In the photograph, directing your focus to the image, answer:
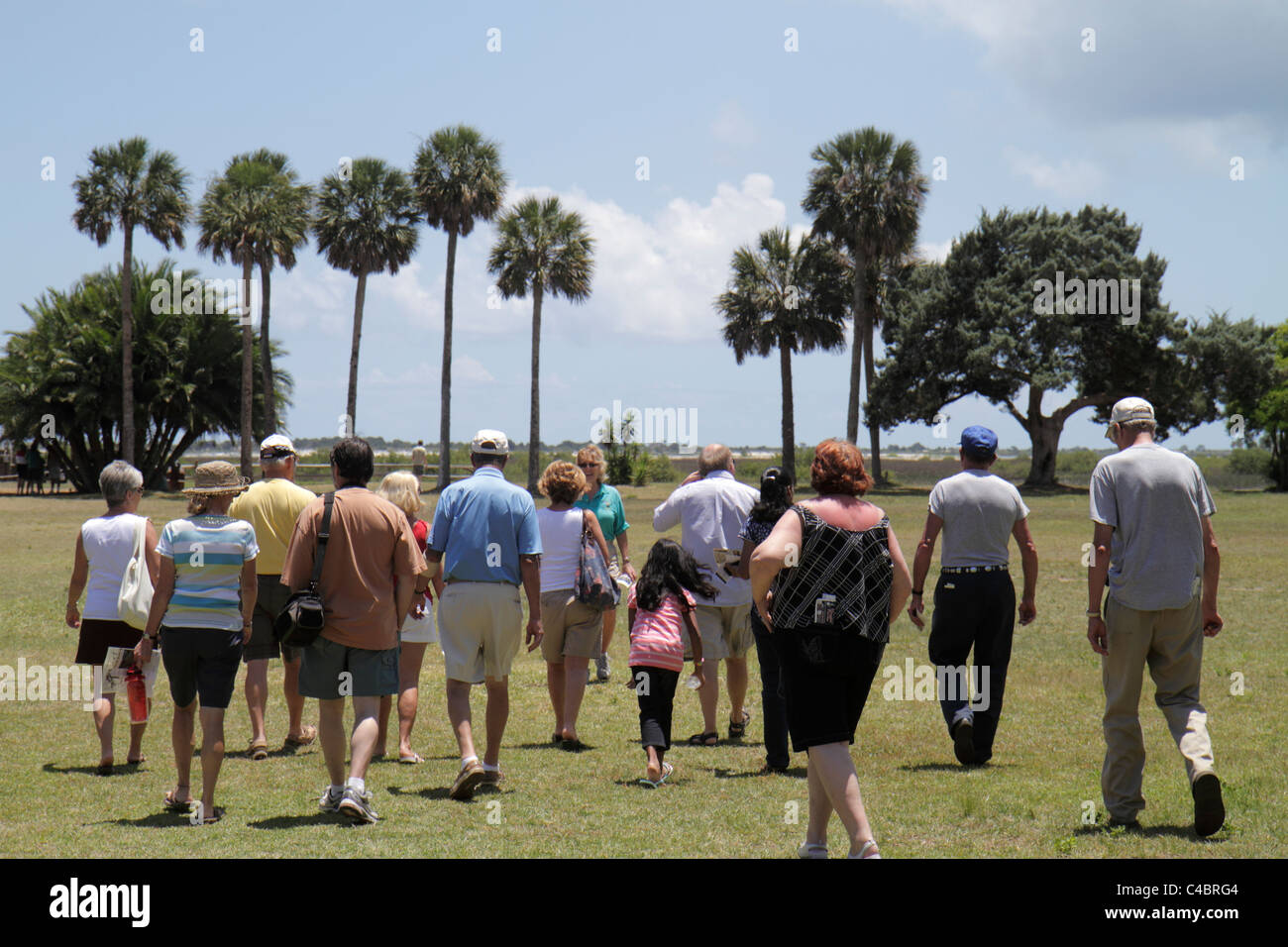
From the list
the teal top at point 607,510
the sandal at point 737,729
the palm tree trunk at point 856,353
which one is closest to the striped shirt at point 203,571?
the teal top at point 607,510

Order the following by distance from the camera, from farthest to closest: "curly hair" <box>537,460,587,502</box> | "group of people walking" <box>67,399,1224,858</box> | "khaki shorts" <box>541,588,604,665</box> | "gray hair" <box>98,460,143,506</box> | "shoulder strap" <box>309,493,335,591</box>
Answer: "khaki shorts" <box>541,588,604,665</box>
"curly hair" <box>537,460,587,502</box>
"gray hair" <box>98,460,143,506</box>
"shoulder strap" <box>309,493,335,591</box>
"group of people walking" <box>67,399,1224,858</box>

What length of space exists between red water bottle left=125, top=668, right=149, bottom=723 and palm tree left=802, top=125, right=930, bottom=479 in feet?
143

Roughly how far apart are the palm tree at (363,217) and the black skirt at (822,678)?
4983 centimetres

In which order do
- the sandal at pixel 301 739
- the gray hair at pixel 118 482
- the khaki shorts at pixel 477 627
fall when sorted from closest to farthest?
1. the khaki shorts at pixel 477 627
2. the gray hair at pixel 118 482
3. the sandal at pixel 301 739

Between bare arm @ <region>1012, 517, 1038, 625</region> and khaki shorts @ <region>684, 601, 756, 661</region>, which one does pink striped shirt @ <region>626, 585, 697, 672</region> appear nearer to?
khaki shorts @ <region>684, 601, 756, 661</region>

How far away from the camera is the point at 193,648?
613 cm

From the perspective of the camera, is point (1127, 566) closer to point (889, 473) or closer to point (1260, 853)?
point (1260, 853)

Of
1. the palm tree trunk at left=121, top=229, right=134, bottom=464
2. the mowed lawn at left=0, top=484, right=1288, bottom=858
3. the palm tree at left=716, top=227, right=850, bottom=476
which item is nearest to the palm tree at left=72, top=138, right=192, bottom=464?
the palm tree trunk at left=121, top=229, right=134, bottom=464

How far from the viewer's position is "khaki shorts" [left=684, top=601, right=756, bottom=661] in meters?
8.05

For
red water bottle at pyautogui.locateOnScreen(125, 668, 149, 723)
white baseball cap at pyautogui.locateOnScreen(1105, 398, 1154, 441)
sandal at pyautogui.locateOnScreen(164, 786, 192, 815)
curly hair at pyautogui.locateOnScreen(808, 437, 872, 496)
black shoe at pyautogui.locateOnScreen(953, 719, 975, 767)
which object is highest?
white baseball cap at pyautogui.locateOnScreen(1105, 398, 1154, 441)

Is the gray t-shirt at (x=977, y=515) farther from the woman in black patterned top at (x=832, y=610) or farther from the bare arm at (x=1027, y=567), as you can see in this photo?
the woman in black patterned top at (x=832, y=610)

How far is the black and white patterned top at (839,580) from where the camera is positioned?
5023 mm

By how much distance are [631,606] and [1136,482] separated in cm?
319

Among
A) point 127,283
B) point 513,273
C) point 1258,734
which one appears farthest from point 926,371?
point 1258,734
